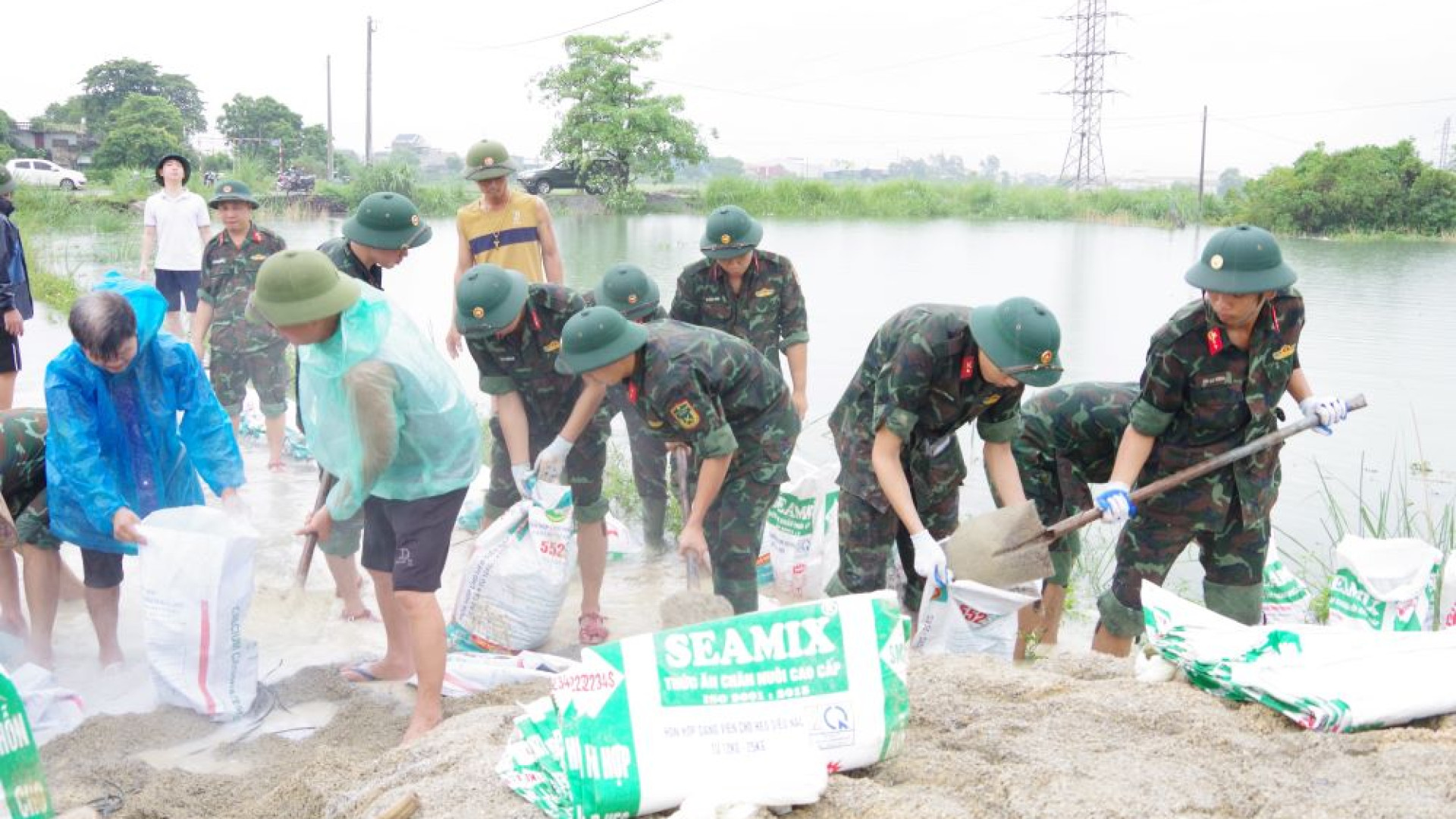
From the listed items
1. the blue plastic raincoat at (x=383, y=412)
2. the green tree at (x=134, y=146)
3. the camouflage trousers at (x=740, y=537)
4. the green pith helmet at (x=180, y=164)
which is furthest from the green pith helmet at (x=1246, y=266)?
the green tree at (x=134, y=146)

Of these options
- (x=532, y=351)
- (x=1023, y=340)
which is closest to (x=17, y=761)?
(x=532, y=351)

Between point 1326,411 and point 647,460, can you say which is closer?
point 1326,411

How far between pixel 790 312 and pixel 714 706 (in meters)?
3.26

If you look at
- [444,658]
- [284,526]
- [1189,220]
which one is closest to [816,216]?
[1189,220]

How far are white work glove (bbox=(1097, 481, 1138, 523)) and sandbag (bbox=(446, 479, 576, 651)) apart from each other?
1.74 m

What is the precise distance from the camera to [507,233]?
5355 mm

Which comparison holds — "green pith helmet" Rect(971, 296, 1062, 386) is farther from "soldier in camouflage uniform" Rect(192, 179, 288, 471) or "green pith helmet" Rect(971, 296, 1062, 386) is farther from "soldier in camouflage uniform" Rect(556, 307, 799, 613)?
"soldier in camouflage uniform" Rect(192, 179, 288, 471)

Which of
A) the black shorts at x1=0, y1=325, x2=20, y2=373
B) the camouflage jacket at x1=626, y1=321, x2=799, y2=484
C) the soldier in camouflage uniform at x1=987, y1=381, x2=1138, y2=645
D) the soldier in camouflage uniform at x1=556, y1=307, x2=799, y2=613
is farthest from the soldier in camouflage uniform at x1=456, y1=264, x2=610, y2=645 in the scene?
the black shorts at x1=0, y1=325, x2=20, y2=373

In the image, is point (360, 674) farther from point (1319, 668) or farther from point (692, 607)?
point (1319, 668)

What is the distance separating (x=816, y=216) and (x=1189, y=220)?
31.6 ft

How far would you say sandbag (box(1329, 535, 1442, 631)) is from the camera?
3752 mm

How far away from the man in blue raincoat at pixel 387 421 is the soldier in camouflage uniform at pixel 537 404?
530 millimetres

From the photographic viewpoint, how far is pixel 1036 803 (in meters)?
2.17

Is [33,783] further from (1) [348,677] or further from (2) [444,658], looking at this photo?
(1) [348,677]
